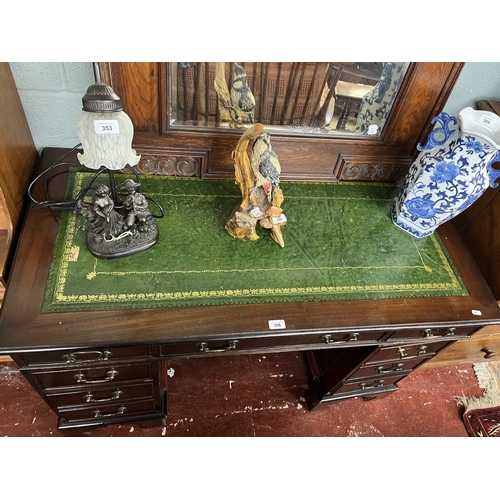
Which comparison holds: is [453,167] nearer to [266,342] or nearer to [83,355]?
[266,342]

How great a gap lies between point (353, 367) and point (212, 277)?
732 mm

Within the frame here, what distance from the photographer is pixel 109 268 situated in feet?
3.67

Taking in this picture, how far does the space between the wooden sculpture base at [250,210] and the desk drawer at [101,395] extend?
637mm

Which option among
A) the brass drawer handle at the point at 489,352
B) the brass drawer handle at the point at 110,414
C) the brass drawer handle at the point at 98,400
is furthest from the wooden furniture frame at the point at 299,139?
the brass drawer handle at the point at 489,352

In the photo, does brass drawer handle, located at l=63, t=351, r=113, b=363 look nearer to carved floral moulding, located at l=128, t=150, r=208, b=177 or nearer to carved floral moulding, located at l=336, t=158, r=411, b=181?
carved floral moulding, located at l=128, t=150, r=208, b=177

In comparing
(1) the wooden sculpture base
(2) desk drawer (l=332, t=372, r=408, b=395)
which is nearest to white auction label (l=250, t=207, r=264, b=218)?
(1) the wooden sculpture base

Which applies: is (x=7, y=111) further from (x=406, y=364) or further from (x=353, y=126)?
(x=406, y=364)

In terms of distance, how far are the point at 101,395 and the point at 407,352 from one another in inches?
Answer: 44.4

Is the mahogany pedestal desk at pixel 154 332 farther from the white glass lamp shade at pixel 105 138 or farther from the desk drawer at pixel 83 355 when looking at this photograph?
the white glass lamp shade at pixel 105 138

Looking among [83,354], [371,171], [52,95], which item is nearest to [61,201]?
[52,95]

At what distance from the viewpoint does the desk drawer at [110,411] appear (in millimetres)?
1402

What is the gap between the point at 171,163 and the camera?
1.34 metres

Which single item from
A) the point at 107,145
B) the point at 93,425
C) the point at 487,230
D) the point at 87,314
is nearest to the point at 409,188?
the point at 487,230

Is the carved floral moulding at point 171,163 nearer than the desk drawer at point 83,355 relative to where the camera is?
No
